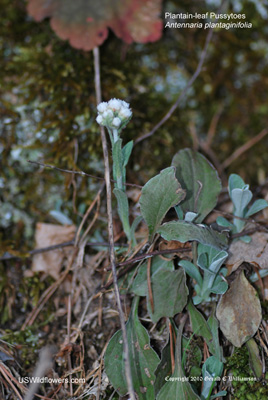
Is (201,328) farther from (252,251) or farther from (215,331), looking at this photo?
(252,251)

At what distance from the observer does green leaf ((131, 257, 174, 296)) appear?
1.27m

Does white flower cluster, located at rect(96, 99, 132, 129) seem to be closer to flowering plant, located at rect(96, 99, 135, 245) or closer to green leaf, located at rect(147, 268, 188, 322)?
flowering plant, located at rect(96, 99, 135, 245)

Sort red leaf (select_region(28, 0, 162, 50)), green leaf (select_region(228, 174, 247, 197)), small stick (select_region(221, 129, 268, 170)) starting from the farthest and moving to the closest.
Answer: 1. small stick (select_region(221, 129, 268, 170))
2. red leaf (select_region(28, 0, 162, 50))
3. green leaf (select_region(228, 174, 247, 197))

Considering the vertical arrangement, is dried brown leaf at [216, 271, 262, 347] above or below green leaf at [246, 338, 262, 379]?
above

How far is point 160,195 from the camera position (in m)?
1.20

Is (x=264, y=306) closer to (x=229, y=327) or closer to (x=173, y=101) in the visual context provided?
(x=229, y=327)

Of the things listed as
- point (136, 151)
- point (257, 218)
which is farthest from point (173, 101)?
point (257, 218)

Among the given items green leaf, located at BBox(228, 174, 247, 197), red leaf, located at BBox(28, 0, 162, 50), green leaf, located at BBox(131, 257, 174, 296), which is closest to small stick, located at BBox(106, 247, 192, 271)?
green leaf, located at BBox(131, 257, 174, 296)

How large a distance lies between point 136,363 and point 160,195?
1.82ft

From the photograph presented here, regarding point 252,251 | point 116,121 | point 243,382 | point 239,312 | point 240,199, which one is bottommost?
point 243,382

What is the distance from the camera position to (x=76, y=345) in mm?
1313

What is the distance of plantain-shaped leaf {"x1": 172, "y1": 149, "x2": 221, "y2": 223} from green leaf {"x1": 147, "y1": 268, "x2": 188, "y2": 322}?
244 mm

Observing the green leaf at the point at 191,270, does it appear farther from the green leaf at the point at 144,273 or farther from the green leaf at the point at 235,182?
the green leaf at the point at 235,182

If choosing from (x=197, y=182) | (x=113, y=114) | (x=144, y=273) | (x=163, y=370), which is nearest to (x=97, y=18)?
(x=113, y=114)
